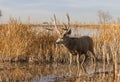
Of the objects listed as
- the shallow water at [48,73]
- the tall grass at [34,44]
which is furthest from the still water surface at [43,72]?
the tall grass at [34,44]

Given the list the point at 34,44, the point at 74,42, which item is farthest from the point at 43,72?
the point at 34,44

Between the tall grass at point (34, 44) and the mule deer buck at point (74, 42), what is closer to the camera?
the mule deer buck at point (74, 42)

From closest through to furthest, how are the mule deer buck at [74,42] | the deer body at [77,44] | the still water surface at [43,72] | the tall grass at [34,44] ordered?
the still water surface at [43,72], the mule deer buck at [74,42], the deer body at [77,44], the tall grass at [34,44]

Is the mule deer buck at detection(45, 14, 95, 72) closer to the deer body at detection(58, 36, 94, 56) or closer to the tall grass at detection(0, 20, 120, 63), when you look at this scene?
the deer body at detection(58, 36, 94, 56)

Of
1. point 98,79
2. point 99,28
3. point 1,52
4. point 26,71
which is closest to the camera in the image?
point 98,79

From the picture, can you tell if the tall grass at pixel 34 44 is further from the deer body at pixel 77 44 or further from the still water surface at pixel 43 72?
the deer body at pixel 77 44

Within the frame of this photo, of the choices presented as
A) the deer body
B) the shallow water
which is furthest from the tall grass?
the deer body

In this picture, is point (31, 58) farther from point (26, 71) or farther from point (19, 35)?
point (26, 71)

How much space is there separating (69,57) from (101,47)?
1713 millimetres

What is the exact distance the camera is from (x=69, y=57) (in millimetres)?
18469

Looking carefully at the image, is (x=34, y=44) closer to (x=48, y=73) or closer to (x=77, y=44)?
(x=77, y=44)

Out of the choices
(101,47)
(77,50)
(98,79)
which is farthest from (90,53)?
(98,79)

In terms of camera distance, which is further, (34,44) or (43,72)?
(34,44)

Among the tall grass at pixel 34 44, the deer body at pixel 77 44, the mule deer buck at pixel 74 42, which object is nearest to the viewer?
the mule deer buck at pixel 74 42
